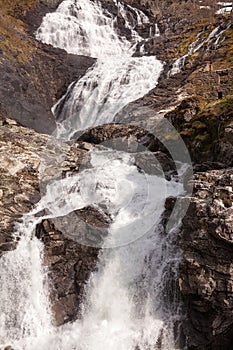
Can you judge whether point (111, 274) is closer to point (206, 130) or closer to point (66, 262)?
point (66, 262)

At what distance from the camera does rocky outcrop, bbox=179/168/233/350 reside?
10648 mm

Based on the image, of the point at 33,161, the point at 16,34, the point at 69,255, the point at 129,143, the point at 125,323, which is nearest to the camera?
the point at 125,323

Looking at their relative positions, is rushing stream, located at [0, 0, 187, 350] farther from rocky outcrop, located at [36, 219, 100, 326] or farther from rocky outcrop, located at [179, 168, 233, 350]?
rocky outcrop, located at [179, 168, 233, 350]

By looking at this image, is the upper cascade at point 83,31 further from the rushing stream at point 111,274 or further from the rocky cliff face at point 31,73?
the rushing stream at point 111,274

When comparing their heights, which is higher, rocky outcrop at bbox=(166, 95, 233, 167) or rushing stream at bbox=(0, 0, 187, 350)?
rocky outcrop at bbox=(166, 95, 233, 167)

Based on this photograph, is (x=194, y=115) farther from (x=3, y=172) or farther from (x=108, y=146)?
(x=3, y=172)

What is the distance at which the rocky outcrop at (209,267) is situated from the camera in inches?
419

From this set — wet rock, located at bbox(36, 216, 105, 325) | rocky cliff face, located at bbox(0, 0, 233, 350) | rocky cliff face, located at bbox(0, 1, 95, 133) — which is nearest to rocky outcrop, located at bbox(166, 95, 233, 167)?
rocky cliff face, located at bbox(0, 0, 233, 350)

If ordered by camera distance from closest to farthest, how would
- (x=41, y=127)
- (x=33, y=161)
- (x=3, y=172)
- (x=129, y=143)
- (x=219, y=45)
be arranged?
(x=3, y=172)
(x=33, y=161)
(x=129, y=143)
(x=41, y=127)
(x=219, y=45)

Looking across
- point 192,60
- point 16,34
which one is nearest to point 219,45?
point 192,60

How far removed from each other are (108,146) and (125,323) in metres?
13.6

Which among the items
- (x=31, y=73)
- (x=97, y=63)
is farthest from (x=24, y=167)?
(x=97, y=63)

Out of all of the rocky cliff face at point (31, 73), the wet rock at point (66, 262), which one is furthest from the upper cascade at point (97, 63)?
the wet rock at point (66, 262)

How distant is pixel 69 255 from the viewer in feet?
46.4
